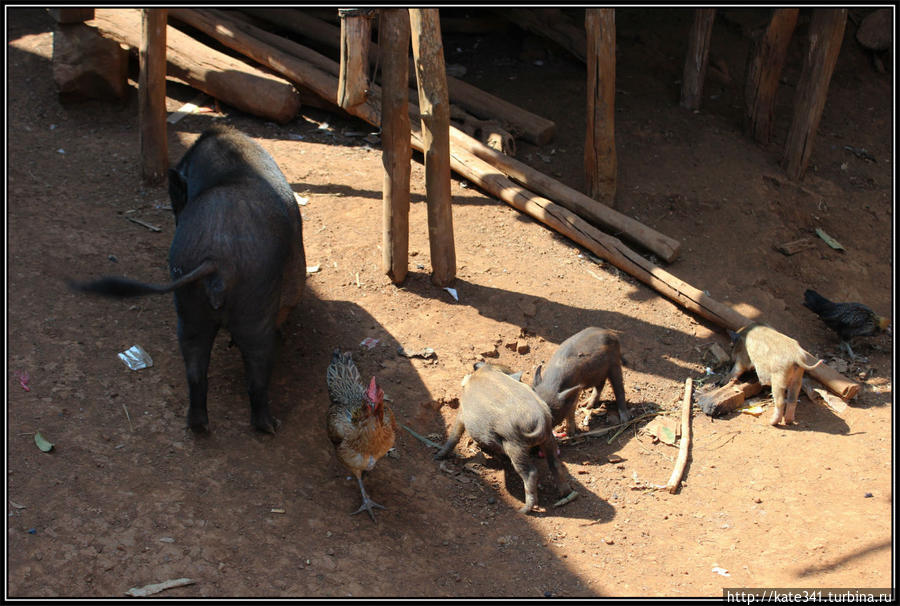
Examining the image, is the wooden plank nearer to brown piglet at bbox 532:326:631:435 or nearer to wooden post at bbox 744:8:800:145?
brown piglet at bbox 532:326:631:435

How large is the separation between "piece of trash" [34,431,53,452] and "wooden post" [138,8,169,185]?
157 inches

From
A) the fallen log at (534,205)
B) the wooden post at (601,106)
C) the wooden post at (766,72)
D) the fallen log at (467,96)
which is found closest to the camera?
the fallen log at (534,205)

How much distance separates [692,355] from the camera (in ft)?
24.1

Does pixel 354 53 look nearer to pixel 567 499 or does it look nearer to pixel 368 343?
pixel 368 343

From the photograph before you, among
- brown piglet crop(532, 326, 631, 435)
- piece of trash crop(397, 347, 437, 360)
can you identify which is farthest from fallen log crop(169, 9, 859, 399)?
piece of trash crop(397, 347, 437, 360)

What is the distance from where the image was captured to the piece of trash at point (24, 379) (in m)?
5.56

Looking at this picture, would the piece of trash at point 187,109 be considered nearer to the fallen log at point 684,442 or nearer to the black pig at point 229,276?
the black pig at point 229,276

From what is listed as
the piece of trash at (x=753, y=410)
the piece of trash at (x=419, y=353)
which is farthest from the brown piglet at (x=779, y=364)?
the piece of trash at (x=419, y=353)

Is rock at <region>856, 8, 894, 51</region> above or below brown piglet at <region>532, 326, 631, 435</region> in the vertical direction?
above

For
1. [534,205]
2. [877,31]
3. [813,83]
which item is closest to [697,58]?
[813,83]

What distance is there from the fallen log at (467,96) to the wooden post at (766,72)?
256 cm

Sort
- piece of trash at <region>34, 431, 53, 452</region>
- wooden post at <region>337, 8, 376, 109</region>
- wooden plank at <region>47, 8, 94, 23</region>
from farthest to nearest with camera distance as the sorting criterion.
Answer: wooden plank at <region>47, 8, 94, 23</region>
wooden post at <region>337, 8, 376, 109</region>
piece of trash at <region>34, 431, 53, 452</region>

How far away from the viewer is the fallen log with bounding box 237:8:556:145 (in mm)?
9977

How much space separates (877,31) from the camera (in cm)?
1177
